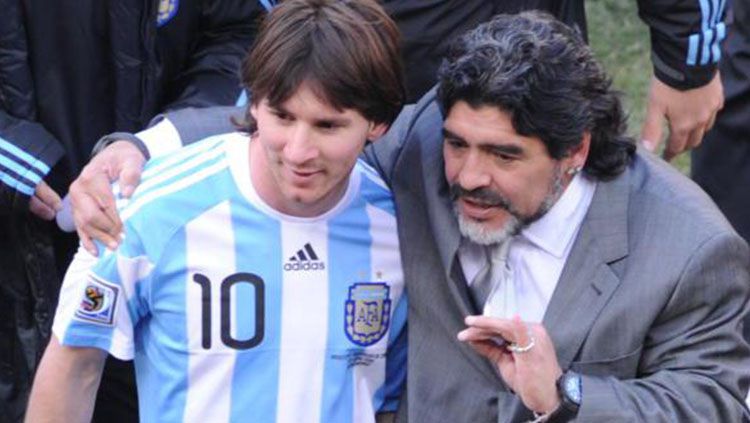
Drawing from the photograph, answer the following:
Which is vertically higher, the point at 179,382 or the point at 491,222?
the point at 491,222

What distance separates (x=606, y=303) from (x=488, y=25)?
0.65 m

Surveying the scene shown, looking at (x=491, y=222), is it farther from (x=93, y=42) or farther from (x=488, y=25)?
(x=93, y=42)

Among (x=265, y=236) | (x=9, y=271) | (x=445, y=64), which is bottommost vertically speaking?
(x=9, y=271)

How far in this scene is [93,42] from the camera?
4512mm

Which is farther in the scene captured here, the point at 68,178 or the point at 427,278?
the point at 68,178

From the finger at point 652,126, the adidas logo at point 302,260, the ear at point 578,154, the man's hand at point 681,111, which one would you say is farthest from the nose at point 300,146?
the finger at point 652,126

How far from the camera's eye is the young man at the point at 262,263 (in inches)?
160

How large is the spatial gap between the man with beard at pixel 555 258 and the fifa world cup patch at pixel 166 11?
56 cm

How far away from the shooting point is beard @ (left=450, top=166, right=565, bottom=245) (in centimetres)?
417

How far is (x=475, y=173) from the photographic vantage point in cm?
415

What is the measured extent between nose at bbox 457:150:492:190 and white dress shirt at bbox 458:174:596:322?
180 millimetres

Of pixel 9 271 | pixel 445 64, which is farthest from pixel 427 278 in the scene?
pixel 9 271

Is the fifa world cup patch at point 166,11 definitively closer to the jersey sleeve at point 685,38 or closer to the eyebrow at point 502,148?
the eyebrow at point 502,148

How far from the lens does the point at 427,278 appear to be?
4.29m
